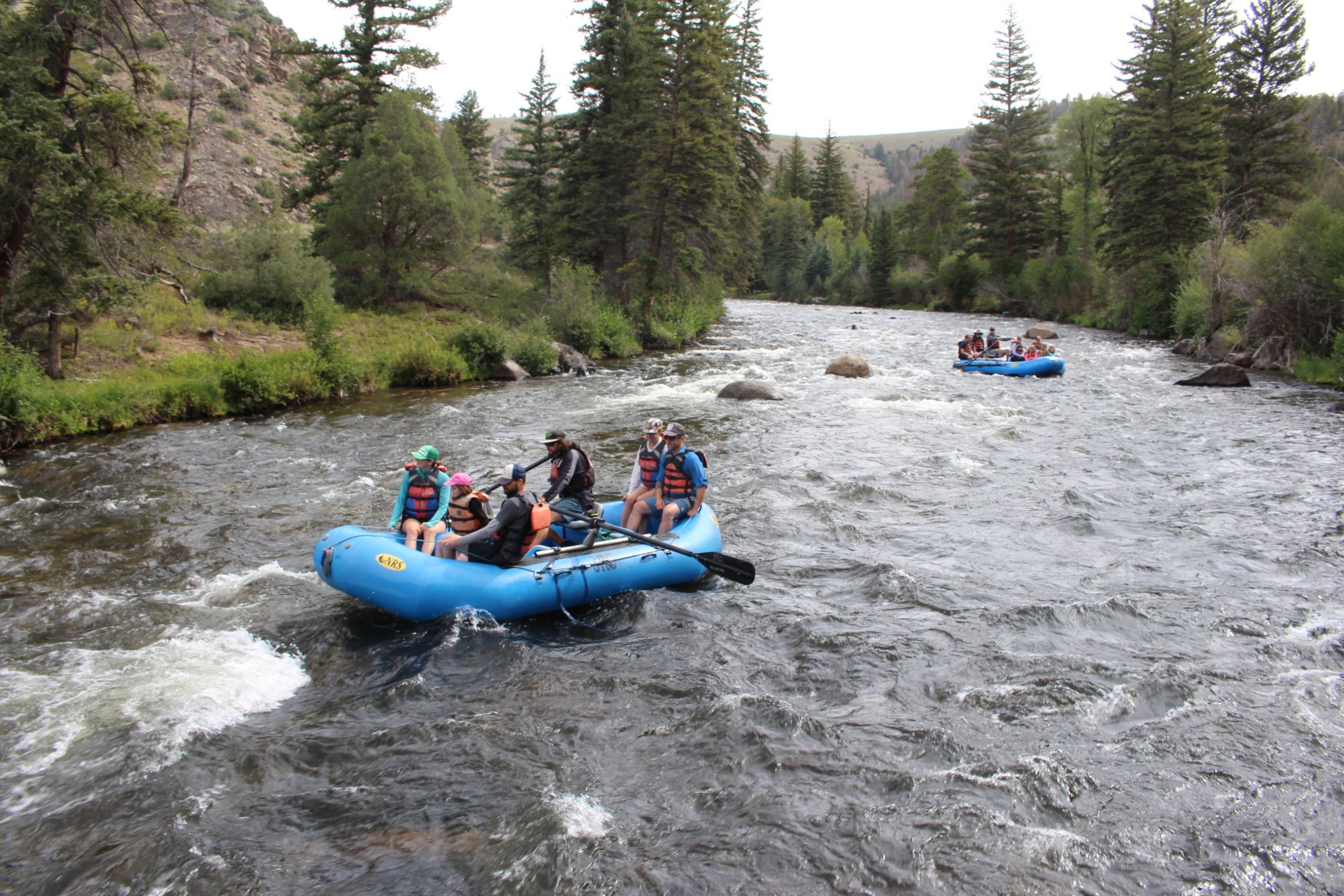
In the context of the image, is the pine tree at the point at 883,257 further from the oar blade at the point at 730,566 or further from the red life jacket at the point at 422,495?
the red life jacket at the point at 422,495

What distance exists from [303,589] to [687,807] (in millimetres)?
4840

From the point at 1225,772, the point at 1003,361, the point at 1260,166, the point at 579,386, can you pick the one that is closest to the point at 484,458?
the point at 579,386

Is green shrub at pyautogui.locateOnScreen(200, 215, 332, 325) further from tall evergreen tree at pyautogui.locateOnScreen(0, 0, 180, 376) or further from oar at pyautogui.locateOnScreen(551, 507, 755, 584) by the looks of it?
oar at pyautogui.locateOnScreen(551, 507, 755, 584)

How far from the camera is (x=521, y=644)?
6.95 m

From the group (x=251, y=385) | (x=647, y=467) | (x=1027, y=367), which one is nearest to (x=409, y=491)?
(x=647, y=467)

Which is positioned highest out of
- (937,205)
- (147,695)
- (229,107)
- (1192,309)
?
(229,107)

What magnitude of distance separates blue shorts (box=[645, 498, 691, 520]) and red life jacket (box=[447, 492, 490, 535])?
1.95m

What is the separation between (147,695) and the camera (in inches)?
229

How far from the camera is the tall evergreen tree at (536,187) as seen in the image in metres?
33.0

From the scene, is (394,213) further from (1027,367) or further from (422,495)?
(422,495)

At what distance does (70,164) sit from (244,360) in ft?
15.6

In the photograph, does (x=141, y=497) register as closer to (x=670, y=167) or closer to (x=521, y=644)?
(x=521, y=644)

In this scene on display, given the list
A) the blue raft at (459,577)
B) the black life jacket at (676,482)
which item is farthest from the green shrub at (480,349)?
the blue raft at (459,577)

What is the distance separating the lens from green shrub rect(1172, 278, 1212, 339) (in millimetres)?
26641
